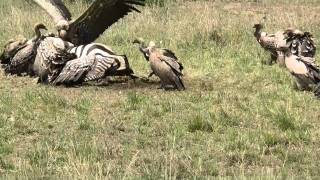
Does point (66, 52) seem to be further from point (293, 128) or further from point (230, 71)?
point (293, 128)

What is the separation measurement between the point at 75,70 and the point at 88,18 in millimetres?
1480

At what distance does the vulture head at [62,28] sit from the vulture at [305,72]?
11.2 ft

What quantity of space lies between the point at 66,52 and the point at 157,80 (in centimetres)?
138

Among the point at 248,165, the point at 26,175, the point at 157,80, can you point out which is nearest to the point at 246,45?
the point at 157,80

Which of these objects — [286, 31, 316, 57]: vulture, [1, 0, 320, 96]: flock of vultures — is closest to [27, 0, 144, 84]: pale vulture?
[1, 0, 320, 96]: flock of vultures

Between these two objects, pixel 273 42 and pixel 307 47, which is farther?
pixel 273 42

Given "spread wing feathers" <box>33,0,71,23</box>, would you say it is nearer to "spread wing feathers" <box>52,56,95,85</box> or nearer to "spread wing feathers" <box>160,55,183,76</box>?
"spread wing feathers" <box>52,56,95,85</box>

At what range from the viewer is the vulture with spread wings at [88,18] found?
10.2 meters

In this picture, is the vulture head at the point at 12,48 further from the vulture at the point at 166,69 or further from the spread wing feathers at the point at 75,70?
the vulture at the point at 166,69

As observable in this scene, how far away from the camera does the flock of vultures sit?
878cm

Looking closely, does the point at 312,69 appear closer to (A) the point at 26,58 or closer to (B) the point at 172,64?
(B) the point at 172,64

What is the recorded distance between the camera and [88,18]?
10.4 m

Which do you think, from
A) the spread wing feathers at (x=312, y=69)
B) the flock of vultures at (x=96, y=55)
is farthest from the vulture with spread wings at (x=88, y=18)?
the spread wing feathers at (x=312, y=69)

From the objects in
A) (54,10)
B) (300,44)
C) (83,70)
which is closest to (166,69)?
(83,70)
